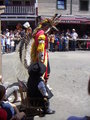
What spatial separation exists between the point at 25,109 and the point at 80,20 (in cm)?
2959

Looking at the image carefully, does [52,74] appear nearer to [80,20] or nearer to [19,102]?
[19,102]

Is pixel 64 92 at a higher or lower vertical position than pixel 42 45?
lower

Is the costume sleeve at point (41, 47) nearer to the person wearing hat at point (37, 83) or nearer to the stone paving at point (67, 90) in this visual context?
the person wearing hat at point (37, 83)

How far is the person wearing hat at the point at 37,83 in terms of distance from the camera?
25.1ft

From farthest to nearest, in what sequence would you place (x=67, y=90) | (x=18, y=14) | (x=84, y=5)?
(x=18, y=14), (x=84, y=5), (x=67, y=90)

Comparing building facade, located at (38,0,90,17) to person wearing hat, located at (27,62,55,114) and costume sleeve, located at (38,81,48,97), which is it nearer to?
person wearing hat, located at (27,62,55,114)

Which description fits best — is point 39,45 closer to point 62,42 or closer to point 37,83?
point 37,83

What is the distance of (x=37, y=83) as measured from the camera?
7.79 m

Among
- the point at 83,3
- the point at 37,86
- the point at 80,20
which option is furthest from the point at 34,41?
the point at 83,3

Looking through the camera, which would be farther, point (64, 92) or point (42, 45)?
point (64, 92)

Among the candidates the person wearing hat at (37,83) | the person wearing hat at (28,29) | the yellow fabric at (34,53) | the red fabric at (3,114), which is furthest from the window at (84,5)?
the red fabric at (3,114)

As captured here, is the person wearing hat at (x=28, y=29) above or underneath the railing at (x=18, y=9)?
underneath

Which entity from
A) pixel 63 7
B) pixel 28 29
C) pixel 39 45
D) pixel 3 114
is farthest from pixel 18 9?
pixel 3 114

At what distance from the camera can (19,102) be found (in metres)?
8.91
